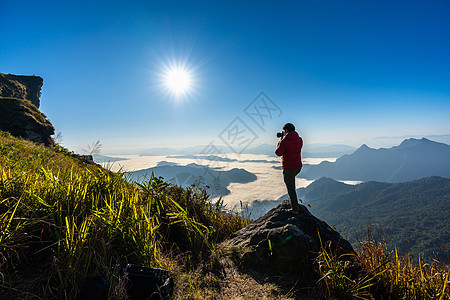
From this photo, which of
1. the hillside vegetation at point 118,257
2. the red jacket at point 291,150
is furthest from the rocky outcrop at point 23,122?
the red jacket at point 291,150

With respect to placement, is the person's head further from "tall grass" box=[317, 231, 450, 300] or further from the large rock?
"tall grass" box=[317, 231, 450, 300]

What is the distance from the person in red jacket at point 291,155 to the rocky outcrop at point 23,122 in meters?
22.8

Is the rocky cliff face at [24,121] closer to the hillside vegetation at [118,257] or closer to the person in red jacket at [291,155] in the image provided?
the hillside vegetation at [118,257]

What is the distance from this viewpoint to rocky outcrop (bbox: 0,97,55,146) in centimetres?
1838

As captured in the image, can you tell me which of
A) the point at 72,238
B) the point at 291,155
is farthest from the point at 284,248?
the point at 72,238

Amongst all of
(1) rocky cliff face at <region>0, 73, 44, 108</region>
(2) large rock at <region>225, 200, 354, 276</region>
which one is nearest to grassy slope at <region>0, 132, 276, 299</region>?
(2) large rock at <region>225, 200, 354, 276</region>

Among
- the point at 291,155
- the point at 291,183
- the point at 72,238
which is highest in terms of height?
the point at 291,155

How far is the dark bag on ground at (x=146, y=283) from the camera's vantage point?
2525mm

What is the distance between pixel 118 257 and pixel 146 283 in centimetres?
59

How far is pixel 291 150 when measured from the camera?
5.75m

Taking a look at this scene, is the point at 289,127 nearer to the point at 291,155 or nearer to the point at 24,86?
the point at 291,155

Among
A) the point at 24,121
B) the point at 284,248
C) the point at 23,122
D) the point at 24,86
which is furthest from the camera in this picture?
the point at 24,86

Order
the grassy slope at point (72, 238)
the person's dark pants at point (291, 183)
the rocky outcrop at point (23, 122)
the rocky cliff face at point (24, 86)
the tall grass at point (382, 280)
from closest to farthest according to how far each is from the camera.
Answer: the grassy slope at point (72, 238) → the tall grass at point (382, 280) → the person's dark pants at point (291, 183) → the rocky outcrop at point (23, 122) → the rocky cliff face at point (24, 86)

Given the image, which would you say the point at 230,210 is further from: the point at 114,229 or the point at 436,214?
the point at 436,214
